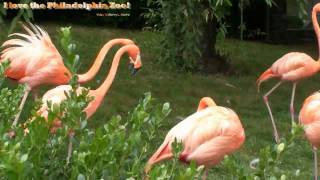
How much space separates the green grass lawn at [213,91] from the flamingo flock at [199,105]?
1.46 feet

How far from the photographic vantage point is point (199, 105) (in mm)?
4090

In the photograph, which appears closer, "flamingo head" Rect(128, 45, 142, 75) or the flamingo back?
"flamingo head" Rect(128, 45, 142, 75)

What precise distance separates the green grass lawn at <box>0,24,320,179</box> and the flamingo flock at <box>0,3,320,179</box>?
0.45 meters

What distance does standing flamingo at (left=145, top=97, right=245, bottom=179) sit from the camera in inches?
133

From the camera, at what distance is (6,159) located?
1452 millimetres

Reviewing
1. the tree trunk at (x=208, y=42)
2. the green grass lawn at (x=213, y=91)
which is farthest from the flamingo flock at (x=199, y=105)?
the tree trunk at (x=208, y=42)

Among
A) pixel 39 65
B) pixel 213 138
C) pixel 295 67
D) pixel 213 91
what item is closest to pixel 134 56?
pixel 39 65

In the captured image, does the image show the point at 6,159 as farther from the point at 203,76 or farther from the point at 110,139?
the point at 203,76

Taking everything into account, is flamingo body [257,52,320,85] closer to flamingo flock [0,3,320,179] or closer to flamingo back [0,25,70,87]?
flamingo flock [0,3,320,179]

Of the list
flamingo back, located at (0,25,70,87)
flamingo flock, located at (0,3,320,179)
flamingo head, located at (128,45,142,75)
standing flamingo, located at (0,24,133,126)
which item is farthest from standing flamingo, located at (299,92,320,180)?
flamingo back, located at (0,25,70,87)

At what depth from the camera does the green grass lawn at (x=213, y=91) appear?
565 cm

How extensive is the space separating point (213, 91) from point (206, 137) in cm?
414

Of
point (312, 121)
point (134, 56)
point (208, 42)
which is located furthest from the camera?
point (208, 42)

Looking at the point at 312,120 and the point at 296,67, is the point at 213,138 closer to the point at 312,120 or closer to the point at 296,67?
the point at 312,120
